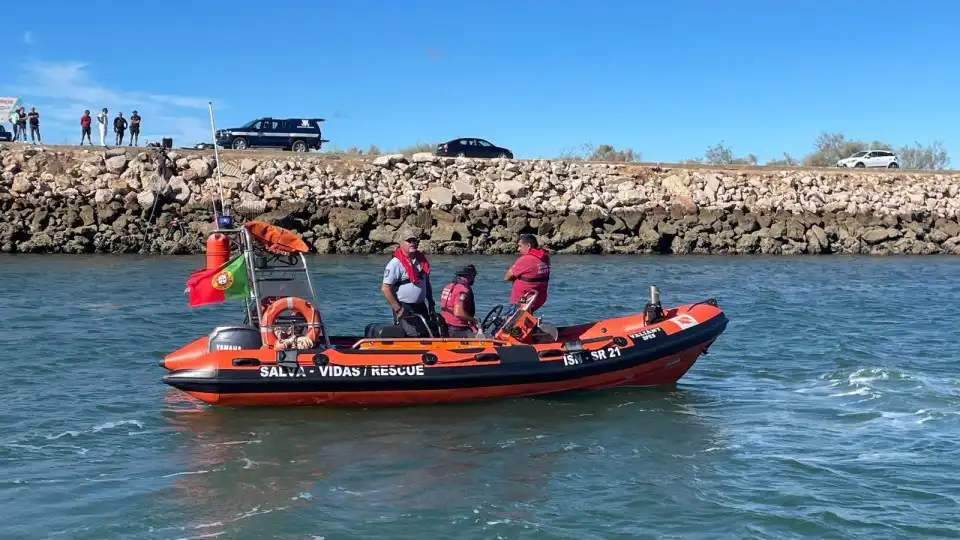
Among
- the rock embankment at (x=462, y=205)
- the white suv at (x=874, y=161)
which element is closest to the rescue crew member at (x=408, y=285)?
the rock embankment at (x=462, y=205)

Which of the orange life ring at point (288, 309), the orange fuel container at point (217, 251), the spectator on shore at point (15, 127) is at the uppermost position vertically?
the spectator on shore at point (15, 127)

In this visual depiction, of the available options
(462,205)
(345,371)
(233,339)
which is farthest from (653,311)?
(462,205)

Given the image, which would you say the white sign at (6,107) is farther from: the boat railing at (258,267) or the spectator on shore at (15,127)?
the boat railing at (258,267)

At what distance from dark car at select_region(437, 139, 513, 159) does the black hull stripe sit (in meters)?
22.4

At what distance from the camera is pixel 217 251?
1062 centimetres

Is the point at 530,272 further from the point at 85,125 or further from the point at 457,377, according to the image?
the point at 85,125

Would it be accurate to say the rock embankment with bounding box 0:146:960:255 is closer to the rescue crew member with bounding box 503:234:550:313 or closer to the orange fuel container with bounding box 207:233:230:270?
the orange fuel container with bounding box 207:233:230:270

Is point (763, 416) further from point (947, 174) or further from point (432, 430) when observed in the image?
point (947, 174)

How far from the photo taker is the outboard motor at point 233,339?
10.1m

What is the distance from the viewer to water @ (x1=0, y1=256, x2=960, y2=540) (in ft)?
24.1

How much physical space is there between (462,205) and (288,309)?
17.7 meters

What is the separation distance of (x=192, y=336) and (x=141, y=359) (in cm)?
163

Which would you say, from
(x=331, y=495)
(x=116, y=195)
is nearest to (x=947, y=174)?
(x=116, y=195)

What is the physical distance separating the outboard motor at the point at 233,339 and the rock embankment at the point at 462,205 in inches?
567
